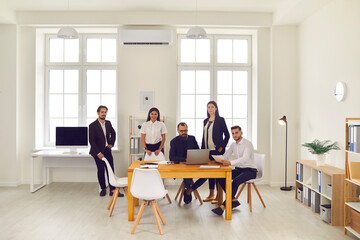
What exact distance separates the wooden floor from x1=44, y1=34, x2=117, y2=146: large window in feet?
6.64

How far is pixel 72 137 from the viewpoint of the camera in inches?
259

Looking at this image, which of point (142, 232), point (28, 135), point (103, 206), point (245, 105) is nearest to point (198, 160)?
point (142, 232)

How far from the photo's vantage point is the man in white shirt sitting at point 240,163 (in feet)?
16.1

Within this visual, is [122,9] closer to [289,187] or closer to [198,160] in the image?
[198,160]

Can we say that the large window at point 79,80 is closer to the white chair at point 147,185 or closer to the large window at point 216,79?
the large window at point 216,79

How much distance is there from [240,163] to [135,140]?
238 centimetres

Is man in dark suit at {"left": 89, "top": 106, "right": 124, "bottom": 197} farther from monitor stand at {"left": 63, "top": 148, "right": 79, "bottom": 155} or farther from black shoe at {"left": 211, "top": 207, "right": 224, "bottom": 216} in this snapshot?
black shoe at {"left": 211, "top": 207, "right": 224, "bottom": 216}

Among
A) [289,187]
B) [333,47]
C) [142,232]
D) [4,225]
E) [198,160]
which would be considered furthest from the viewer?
[289,187]

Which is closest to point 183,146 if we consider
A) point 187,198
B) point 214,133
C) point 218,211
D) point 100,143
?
point 214,133

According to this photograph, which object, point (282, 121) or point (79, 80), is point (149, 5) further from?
point (282, 121)

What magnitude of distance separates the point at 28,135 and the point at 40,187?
1189mm

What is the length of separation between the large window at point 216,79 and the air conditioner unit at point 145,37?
2.74 feet

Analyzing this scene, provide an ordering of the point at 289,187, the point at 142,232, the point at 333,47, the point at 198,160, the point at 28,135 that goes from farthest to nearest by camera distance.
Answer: the point at 28,135 → the point at 289,187 → the point at 333,47 → the point at 198,160 → the point at 142,232

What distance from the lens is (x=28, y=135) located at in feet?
23.0
